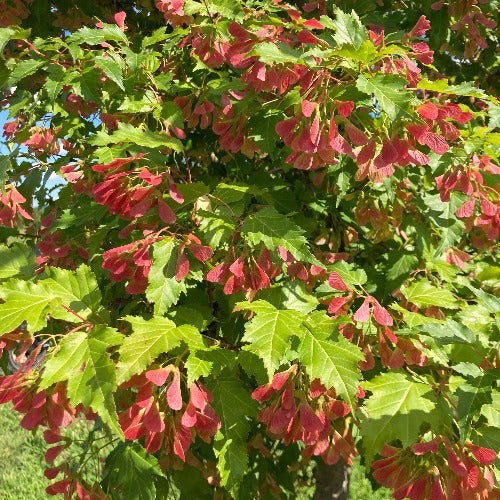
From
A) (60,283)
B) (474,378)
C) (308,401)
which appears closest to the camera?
(474,378)

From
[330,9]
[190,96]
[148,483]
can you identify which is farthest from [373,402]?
[330,9]

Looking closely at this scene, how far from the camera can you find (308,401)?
152 cm

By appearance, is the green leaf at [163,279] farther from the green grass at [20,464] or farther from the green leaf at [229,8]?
the green grass at [20,464]

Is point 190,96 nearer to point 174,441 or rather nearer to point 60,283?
point 60,283

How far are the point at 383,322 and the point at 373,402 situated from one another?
0.24 metres

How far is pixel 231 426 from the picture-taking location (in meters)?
1.60

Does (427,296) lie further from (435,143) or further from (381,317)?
(435,143)

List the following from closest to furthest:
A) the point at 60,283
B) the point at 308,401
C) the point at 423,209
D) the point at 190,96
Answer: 1. the point at 308,401
2. the point at 60,283
3. the point at 190,96
4. the point at 423,209

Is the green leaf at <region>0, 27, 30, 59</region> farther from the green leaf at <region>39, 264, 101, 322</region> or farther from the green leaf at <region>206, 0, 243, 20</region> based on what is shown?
the green leaf at <region>39, 264, 101, 322</region>

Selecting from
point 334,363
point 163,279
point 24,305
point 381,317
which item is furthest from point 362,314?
point 24,305

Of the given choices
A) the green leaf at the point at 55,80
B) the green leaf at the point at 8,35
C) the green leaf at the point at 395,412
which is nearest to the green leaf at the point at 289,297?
the green leaf at the point at 395,412

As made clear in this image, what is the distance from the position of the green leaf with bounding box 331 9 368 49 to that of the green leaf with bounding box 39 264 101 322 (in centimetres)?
101

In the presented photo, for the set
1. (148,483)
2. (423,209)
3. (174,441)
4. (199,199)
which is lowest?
(148,483)

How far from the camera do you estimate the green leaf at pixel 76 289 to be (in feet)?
5.24
